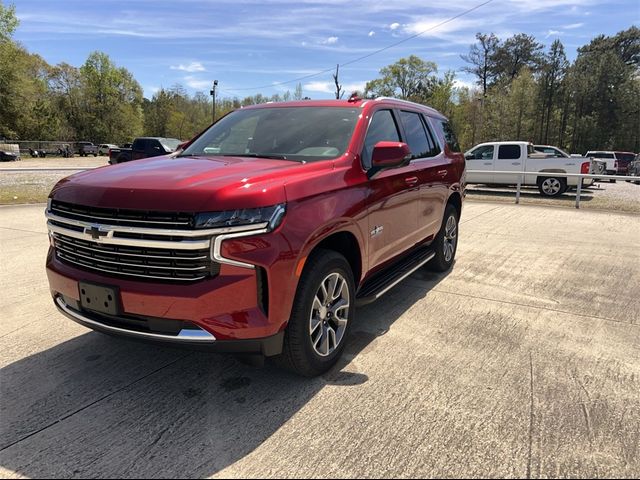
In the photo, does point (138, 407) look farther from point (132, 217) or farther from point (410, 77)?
point (410, 77)

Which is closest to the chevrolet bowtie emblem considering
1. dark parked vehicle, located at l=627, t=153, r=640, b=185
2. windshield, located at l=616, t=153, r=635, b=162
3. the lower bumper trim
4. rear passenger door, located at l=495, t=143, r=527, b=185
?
the lower bumper trim

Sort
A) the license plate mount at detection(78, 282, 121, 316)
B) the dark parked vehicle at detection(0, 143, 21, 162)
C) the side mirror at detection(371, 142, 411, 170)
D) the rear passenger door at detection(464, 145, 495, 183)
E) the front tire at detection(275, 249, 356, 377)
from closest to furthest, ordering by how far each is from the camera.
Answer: the license plate mount at detection(78, 282, 121, 316) → the front tire at detection(275, 249, 356, 377) → the side mirror at detection(371, 142, 411, 170) → the rear passenger door at detection(464, 145, 495, 183) → the dark parked vehicle at detection(0, 143, 21, 162)

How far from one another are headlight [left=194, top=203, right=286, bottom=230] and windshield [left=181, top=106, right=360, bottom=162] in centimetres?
93

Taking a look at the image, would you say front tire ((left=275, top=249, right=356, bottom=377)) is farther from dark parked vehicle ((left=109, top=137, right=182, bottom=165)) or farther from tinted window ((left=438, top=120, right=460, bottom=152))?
dark parked vehicle ((left=109, top=137, right=182, bottom=165))

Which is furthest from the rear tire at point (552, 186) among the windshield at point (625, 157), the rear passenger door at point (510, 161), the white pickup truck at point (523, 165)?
the windshield at point (625, 157)

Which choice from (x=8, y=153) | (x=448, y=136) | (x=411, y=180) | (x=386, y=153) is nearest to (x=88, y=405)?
(x=386, y=153)

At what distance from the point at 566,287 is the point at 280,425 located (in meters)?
4.17

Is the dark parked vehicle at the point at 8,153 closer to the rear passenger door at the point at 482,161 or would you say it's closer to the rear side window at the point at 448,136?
the rear passenger door at the point at 482,161

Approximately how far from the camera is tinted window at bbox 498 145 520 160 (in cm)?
1736

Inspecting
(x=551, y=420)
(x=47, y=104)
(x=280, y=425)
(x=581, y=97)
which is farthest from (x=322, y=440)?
(x=47, y=104)

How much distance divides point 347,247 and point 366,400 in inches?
44.7

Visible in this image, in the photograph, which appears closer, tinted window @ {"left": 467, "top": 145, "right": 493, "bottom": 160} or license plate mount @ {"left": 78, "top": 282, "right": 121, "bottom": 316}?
license plate mount @ {"left": 78, "top": 282, "right": 121, "bottom": 316}

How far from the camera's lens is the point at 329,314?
10.9 feet

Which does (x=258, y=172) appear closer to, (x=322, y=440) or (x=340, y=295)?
(x=340, y=295)
